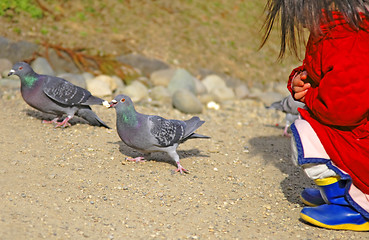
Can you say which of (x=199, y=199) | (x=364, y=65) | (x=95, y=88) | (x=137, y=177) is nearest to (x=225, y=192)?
(x=199, y=199)

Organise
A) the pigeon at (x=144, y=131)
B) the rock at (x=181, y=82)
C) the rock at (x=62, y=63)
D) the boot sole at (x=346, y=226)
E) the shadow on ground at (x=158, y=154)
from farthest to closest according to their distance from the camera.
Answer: the rock at (x=181, y=82) → the rock at (x=62, y=63) → the shadow on ground at (x=158, y=154) → the pigeon at (x=144, y=131) → the boot sole at (x=346, y=226)

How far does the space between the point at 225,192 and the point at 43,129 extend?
7.58ft

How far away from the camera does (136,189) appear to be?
13.4 ft

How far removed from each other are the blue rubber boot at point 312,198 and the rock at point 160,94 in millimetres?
4079

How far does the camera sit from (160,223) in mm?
3539

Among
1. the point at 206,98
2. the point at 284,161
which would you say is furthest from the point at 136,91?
the point at 284,161

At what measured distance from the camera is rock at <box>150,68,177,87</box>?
8469 millimetres

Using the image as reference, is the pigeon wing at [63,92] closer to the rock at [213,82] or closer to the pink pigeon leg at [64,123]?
the pink pigeon leg at [64,123]

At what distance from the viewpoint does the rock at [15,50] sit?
7766mm

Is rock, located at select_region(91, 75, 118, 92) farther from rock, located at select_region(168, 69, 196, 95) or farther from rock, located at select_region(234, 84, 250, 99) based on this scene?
rock, located at select_region(234, 84, 250, 99)

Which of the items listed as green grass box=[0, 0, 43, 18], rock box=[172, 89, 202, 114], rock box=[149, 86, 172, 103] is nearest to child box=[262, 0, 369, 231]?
rock box=[172, 89, 202, 114]

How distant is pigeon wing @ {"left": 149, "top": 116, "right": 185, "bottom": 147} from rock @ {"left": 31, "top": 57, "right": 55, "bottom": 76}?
3.53 metres

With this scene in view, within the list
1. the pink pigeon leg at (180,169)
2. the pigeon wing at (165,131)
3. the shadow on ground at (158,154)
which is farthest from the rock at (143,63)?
the pink pigeon leg at (180,169)

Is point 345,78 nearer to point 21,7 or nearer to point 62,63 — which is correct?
point 62,63
